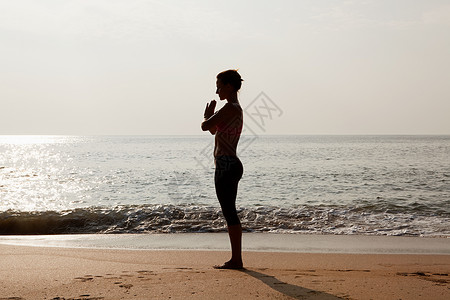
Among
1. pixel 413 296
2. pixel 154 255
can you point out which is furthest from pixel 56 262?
pixel 413 296

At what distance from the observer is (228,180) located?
14.8 ft

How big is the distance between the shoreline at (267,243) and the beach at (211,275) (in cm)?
36

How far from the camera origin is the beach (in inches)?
Answer: 145

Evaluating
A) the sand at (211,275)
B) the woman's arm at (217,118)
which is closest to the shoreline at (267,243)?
the sand at (211,275)

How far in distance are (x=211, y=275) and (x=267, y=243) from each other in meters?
2.66

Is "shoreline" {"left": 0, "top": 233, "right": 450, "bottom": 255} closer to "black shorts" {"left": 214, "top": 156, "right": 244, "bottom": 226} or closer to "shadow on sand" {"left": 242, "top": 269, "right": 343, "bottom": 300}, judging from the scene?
"black shorts" {"left": 214, "top": 156, "right": 244, "bottom": 226}

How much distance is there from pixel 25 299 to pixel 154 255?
90.1 inches

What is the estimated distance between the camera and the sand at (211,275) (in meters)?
3.68

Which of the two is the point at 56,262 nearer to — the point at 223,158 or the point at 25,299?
the point at 25,299

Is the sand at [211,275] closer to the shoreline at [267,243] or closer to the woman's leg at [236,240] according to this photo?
the woman's leg at [236,240]

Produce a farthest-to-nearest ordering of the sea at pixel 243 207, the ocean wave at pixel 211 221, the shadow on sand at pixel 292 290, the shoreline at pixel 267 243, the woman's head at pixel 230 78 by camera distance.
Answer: the sea at pixel 243 207 < the ocean wave at pixel 211 221 < the shoreline at pixel 267 243 < the woman's head at pixel 230 78 < the shadow on sand at pixel 292 290

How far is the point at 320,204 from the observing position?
11781mm

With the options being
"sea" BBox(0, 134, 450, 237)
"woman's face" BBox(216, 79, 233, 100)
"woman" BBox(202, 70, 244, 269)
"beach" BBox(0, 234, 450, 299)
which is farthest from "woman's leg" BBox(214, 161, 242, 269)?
"sea" BBox(0, 134, 450, 237)

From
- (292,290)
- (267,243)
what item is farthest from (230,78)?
(267,243)
